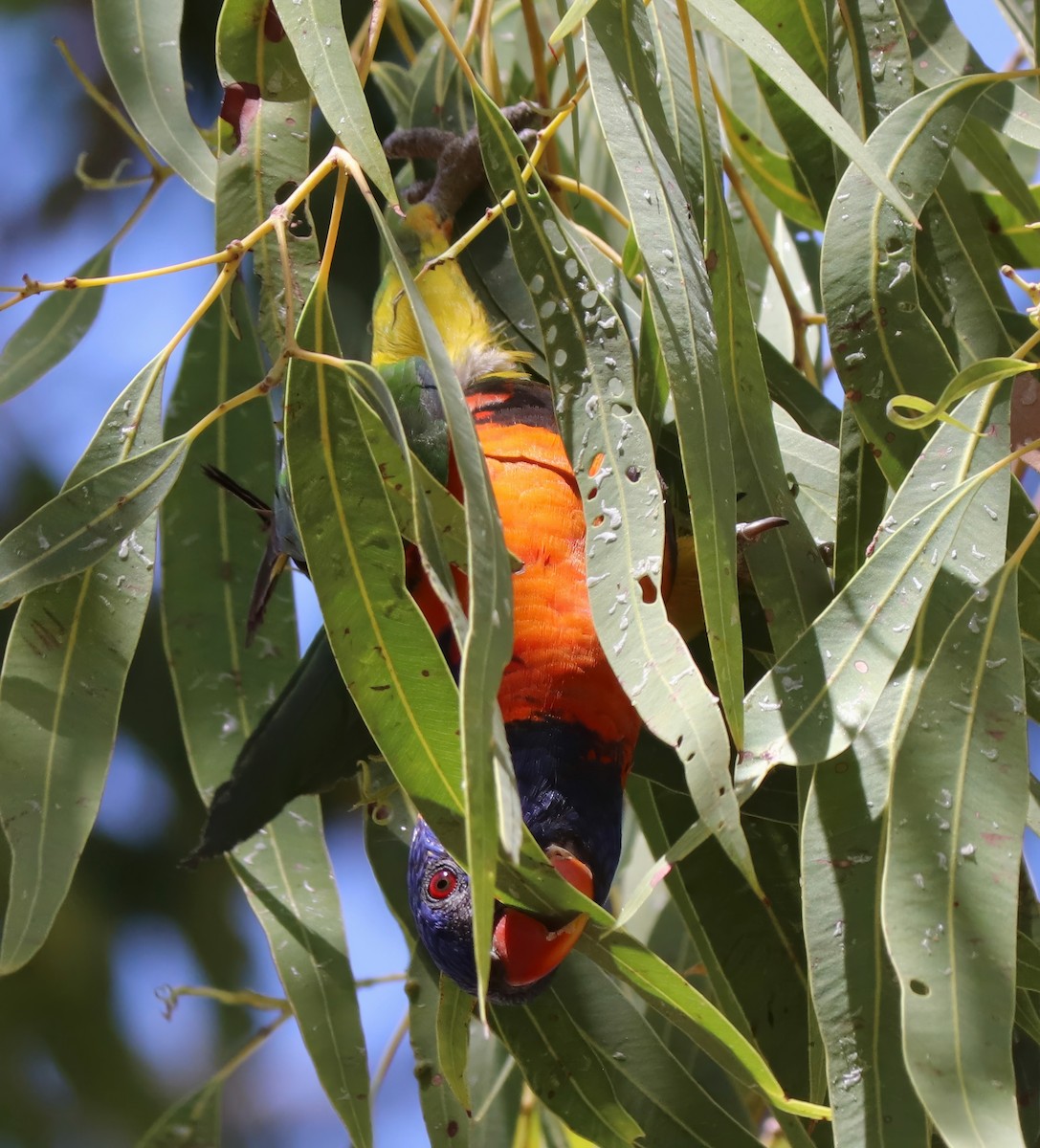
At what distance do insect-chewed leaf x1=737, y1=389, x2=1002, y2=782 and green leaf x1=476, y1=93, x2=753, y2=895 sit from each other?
10cm

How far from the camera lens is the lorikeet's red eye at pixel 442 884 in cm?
117

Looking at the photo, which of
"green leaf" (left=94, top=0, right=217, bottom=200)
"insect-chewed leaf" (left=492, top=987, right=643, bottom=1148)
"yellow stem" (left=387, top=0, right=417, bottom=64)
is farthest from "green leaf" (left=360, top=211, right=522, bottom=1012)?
"yellow stem" (left=387, top=0, right=417, bottom=64)

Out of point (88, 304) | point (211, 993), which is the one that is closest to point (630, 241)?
point (88, 304)

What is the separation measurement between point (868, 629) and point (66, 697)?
0.66m

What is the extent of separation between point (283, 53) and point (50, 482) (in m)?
1.61

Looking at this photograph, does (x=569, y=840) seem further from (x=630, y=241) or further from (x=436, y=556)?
(x=630, y=241)

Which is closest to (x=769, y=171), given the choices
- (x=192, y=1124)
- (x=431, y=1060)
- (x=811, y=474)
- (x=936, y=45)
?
(x=936, y=45)

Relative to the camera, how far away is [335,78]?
88cm

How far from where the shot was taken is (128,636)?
1.07 metres

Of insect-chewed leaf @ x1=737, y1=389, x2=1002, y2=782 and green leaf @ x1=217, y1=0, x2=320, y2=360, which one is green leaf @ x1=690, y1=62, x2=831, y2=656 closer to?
insect-chewed leaf @ x1=737, y1=389, x2=1002, y2=782

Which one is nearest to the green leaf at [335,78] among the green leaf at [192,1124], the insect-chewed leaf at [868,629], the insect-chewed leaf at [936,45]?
the insect-chewed leaf at [868,629]

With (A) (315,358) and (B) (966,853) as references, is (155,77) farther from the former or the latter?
(B) (966,853)

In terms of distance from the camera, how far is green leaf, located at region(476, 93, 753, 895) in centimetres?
76

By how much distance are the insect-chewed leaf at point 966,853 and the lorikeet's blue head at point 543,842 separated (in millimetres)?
363
